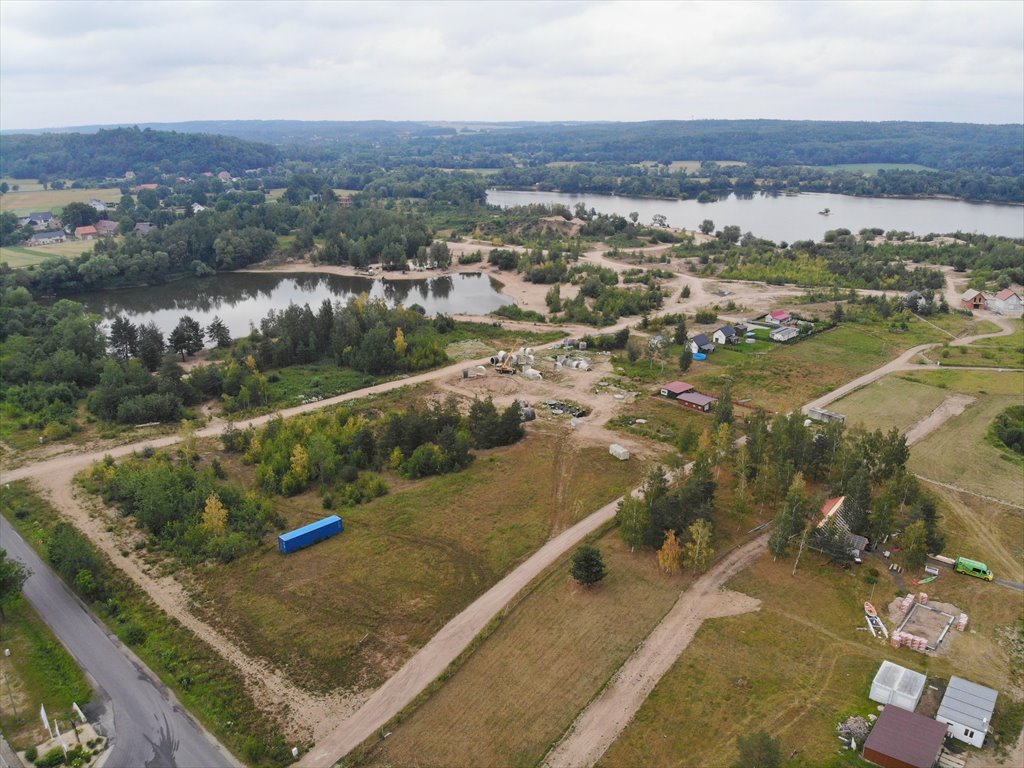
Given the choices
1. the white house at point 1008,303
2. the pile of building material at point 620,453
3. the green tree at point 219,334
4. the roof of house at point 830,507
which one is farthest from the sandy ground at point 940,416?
the green tree at point 219,334

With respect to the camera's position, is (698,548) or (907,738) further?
(698,548)

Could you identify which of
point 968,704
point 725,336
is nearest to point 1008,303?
point 725,336

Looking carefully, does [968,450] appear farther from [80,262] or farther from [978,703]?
[80,262]

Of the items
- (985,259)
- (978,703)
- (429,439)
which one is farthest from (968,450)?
(985,259)

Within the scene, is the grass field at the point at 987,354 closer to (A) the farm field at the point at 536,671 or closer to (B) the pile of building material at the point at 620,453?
(B) the pile of building material at the point at 620,453

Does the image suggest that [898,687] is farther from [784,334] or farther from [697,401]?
[784,334]
